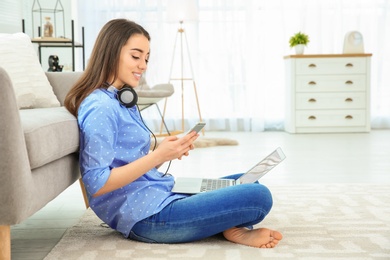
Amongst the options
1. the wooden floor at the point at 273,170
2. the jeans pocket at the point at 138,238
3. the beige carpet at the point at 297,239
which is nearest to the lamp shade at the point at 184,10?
the wooden floor at the point at 273,170

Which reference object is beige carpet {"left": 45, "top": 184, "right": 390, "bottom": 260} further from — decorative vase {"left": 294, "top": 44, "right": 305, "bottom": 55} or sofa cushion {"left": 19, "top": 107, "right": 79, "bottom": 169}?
decorative vase {"left": 294, "top": 44, "right": 305, "bottom": 55}

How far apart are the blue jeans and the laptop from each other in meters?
0.10

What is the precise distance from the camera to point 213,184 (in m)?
1.89

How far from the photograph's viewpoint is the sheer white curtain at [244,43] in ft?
19.4

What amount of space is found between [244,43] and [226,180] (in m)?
4.19

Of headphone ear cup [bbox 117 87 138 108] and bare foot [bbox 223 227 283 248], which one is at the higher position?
headphone ear cup [bbox 117 87 138 108]

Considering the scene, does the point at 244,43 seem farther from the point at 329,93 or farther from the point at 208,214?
the point at 208,214

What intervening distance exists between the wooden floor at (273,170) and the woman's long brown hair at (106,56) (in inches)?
20.2

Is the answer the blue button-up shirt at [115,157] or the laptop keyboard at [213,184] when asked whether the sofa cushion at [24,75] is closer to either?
the blue button-up shirt at [115,157]

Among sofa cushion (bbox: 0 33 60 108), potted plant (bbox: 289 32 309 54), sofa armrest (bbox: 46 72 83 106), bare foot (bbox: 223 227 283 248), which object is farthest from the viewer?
potted plant (bbox: 289 32 309 54)

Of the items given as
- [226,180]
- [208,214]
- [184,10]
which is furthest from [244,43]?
[208,214]

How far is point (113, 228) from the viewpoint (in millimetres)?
Result: 1804

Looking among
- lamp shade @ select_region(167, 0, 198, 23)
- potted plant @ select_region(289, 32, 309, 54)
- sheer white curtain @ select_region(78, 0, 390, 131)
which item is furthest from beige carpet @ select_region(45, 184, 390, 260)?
sheer white curtain @ select_region(78, 0, 390, 131)

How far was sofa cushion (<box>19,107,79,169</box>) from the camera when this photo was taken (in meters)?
1.47
